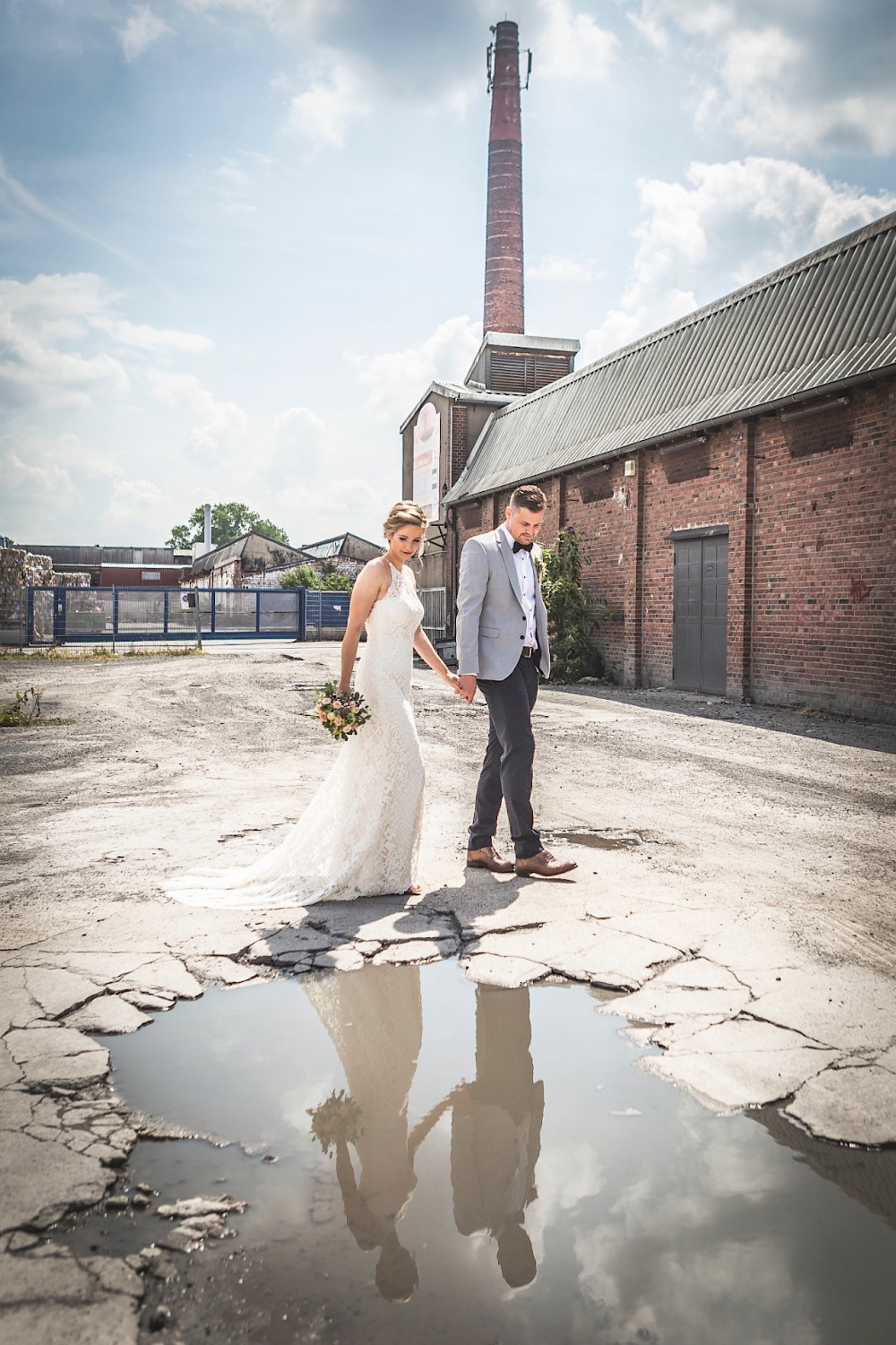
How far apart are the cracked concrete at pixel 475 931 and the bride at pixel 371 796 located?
0.17m

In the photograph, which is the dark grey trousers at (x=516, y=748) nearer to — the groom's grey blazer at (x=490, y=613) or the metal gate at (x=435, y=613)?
the groom's grey blazer at (x=490, y=613)

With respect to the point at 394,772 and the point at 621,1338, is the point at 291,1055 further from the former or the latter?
A: the point at 394,772

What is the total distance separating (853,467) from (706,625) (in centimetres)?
342

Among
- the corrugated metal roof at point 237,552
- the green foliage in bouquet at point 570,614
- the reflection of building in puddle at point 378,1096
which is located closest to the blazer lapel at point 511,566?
the reflection of building in puddle at point 378,1096

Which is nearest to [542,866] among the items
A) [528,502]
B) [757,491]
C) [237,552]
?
[528,502]

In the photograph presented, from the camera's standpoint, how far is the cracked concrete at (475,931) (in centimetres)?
234

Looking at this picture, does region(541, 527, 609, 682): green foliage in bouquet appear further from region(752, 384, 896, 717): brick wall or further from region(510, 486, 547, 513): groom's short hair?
region(510, 486, 547, 513): groom's short hair

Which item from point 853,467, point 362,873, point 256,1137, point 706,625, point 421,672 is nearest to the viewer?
point 256,1137

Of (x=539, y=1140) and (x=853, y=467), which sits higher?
(x=853, y=467)

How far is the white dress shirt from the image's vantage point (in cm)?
473

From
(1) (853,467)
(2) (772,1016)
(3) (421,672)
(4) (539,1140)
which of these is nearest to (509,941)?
(2) (772,1016)

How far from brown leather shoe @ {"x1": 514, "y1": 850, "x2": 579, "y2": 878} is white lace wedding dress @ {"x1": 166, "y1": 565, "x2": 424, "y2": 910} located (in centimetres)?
58

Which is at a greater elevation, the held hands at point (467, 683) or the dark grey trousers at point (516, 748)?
the held hands at point (467, 683)

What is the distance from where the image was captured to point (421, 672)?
18.0m
